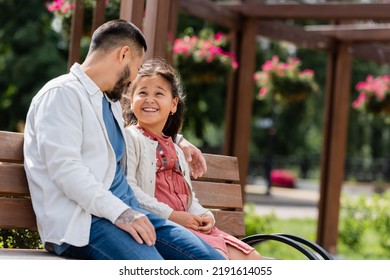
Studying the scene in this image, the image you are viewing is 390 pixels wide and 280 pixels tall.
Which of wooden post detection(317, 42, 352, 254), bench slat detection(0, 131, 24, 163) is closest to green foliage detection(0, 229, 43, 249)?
bench slat detection(0, 131, 24, 163)

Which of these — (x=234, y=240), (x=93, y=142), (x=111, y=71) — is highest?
(x=111, y=71)

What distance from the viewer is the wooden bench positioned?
3246mm

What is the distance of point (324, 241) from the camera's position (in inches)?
395

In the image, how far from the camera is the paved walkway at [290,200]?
56.6 feet

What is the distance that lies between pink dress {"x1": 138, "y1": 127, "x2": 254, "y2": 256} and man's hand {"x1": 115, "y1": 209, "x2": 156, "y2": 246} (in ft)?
1.70

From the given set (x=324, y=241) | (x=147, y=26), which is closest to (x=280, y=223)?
(x=324, y=241)

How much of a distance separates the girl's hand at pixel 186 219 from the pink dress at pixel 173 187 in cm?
3

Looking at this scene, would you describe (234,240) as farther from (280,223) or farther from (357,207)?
(280,223)

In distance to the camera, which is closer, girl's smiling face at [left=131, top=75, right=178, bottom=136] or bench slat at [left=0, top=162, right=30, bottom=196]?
bench slat at [left=0, top=162, right=30, bottom=196]

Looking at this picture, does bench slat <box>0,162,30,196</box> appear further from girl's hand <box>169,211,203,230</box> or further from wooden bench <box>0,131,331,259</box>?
girl's hand <box>169,211,203,230</box>

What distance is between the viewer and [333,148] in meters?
10.2

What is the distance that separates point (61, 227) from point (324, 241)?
24.4 feet

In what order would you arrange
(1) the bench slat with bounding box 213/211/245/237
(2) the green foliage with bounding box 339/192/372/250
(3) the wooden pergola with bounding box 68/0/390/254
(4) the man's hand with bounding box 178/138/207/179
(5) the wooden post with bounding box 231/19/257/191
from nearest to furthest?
(4) the man's hand with bounding box 178/138/207/179
(1) the bench slat with bounding box 213/211/245/237
(3) the wooden pergola with bounding box 68/0/390/254
(5) the wooden post with bounding box 231/19/257/191
(2) the green foliage with bounding box 339/192/372/250

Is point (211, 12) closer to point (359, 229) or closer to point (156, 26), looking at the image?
point (156, 26)
